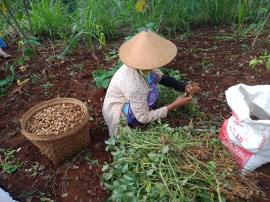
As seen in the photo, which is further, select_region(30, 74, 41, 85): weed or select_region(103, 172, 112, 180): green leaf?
select_region(30, 74, 41, 85): weed

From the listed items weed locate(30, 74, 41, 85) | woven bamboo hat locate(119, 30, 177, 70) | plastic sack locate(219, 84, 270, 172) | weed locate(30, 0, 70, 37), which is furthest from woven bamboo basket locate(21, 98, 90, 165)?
weed locate(30, 0, 70, 37)

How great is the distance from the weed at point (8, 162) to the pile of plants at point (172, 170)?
69 cm

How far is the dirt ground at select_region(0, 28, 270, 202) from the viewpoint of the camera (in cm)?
219

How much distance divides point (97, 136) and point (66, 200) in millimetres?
601

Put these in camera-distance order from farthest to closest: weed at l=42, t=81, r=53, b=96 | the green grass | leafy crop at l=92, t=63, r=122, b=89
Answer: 1. the green grass
2. weed at l=42, t=81, r=53, b=96
3. leafy crop at l=92, t=63, r=122, b=89

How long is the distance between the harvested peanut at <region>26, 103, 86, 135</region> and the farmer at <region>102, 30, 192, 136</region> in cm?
21

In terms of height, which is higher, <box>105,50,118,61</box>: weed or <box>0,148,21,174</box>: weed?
<box>0,148,21,174</box>: weed

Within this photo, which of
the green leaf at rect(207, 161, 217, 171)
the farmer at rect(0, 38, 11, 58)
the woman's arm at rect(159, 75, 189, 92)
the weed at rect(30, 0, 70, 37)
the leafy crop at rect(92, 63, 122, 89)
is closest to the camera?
the green leaf at rect(207, 161, 217, 171)

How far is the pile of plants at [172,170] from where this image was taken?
1775 millimetres

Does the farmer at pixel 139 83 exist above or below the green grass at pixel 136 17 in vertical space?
above

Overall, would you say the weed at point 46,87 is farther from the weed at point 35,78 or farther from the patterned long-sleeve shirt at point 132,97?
the patterned long-sleeve shirt at point 132,97

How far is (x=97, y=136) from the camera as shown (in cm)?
257

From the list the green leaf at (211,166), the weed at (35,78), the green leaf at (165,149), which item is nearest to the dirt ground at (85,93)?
the weed at (35,78)

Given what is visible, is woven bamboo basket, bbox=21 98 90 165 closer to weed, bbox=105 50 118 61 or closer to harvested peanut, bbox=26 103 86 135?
harvested peanut, bbox=26 103 86 135
